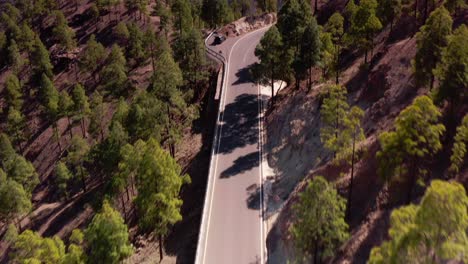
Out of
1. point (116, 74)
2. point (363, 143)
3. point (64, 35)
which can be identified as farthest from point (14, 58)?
point (363, 143)

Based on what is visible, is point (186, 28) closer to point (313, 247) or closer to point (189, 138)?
point (189, 138)

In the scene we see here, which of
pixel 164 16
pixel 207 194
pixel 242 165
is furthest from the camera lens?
pixel 164 16

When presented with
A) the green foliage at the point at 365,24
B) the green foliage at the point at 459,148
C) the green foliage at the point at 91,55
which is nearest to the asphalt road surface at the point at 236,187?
the green foliage at the point at 459,148

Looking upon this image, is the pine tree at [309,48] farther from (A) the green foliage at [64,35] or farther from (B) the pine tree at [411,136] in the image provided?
(A) the green foliage at [64,35]

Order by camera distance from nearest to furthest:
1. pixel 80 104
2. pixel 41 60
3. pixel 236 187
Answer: pixel 236 187 → pixel 80 104 → pixel 41 60

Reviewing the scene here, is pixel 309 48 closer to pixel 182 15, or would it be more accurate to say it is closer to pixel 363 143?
pixel 363 143

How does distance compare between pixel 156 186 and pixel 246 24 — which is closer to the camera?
pixel 156 186

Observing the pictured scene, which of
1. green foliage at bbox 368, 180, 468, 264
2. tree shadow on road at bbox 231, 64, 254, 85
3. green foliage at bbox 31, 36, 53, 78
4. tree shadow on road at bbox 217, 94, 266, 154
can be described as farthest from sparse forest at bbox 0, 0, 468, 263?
tree shadow on road at bbox 231, 64, 254, 85

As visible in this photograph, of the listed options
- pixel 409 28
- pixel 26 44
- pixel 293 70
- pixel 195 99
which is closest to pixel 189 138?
pixel 195 99
